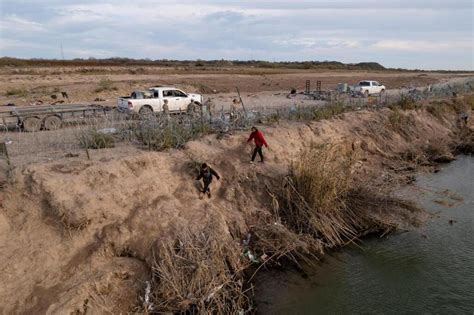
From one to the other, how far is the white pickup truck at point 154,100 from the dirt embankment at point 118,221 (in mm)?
8859

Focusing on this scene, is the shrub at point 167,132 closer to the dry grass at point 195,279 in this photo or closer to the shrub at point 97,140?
the shrub at point 97,140

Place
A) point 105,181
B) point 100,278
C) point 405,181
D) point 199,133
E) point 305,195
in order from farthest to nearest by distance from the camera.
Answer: point 405,181, point 199,133, point 305,195, point 105,181, point 100,278

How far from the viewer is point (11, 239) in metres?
9.27

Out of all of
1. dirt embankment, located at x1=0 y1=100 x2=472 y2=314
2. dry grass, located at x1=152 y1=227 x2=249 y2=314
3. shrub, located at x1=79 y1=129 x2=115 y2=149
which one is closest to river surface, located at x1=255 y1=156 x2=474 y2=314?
dry grass, located at x1=152 y1=227 x2=249 y2=314

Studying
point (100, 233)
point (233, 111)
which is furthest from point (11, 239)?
point (233, 111)

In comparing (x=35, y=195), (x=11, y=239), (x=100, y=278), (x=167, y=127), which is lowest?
(x=100, y=278)

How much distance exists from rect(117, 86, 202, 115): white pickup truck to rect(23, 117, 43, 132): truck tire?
4.33 m

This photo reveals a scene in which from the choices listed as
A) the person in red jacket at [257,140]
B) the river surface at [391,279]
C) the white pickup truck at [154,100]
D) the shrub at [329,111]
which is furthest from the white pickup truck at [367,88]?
the person in red jacket at [257,140]

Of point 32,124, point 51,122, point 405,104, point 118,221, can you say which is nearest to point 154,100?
point 51,122

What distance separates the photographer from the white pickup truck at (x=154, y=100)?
2175 centimetres

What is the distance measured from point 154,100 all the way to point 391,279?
15369mm

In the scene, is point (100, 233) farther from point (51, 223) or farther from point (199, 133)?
point (199, 133)

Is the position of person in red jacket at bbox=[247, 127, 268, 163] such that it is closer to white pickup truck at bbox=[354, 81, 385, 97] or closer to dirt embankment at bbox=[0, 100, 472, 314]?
dirt embankment at bbox=[0, 100, 472, 314]

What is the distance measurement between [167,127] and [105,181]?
3.21 meters
